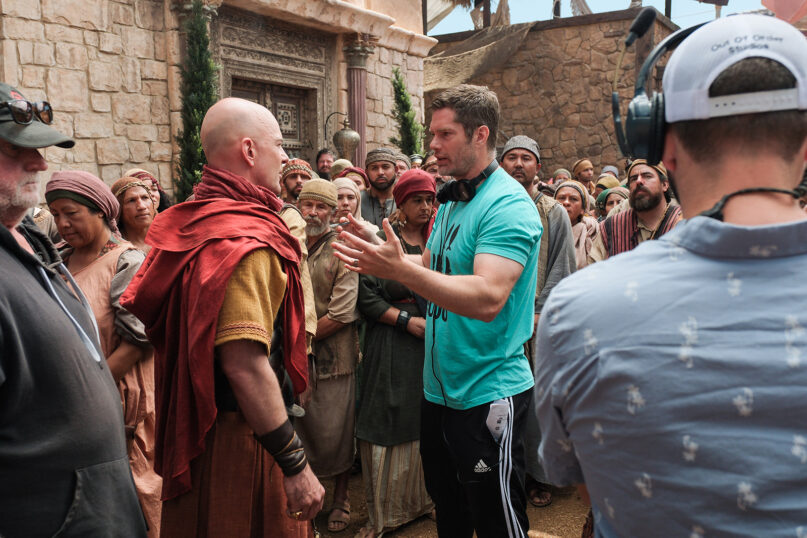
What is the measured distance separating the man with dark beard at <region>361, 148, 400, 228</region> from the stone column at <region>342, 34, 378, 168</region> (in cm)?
431

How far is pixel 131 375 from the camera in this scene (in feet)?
9.41

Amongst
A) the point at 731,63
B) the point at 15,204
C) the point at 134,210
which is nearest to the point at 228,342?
the point at 15,204

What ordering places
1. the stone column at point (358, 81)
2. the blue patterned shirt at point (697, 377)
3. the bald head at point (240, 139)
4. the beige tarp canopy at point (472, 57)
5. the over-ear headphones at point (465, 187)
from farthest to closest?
the beige tarp canopy at point (472, 57), the stone column at point (358, 81), the over-ear headphones at point (465, 187), the bald head at point (240, 139), the blue patterned shirt at point (697, 377)

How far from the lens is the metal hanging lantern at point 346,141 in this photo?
948cm

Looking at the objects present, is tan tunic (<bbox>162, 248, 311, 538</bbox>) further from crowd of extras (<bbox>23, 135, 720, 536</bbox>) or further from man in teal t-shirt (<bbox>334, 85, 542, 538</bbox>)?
crowd of extras (<bbox>23, 135, 720, 536</bbox>)

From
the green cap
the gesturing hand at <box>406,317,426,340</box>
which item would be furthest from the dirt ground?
the green cap

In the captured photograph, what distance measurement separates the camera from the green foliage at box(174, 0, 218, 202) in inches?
294

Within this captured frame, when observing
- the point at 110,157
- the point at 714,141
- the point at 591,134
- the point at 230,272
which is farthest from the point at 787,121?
the point at 591,134

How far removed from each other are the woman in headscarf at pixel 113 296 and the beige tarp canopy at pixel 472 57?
11.1m

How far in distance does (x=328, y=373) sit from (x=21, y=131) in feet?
8.53

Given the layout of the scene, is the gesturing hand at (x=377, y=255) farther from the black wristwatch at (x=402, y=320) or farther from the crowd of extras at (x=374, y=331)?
the black wristwatch at (x=402, y=320)

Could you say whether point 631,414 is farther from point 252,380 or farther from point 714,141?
point 252,380

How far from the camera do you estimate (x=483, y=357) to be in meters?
2.34

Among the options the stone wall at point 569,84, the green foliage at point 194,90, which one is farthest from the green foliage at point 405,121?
the stone wall at point 569,84
